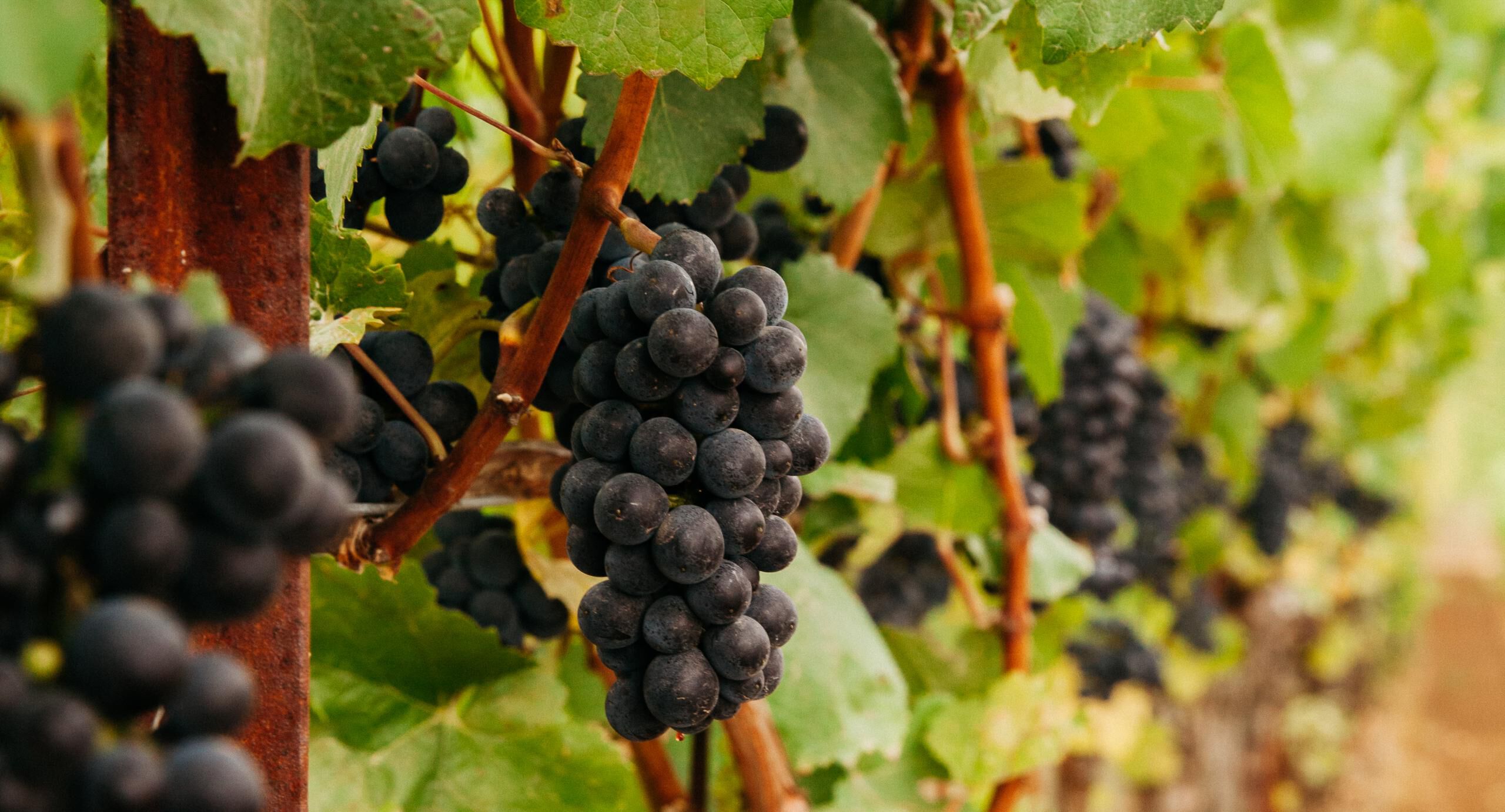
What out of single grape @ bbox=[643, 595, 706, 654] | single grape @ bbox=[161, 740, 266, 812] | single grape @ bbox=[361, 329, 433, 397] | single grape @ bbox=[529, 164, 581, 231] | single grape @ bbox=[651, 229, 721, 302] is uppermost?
single grape @ bbox=[651, 229, 721, 302]

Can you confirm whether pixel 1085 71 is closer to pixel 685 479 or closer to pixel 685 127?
pixel 685 127

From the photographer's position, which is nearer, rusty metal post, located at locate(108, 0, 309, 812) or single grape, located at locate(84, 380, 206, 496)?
single grape, located at locate(84, 380, 206, 496)

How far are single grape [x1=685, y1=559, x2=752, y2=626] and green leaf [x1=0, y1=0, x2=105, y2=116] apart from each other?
331 mm

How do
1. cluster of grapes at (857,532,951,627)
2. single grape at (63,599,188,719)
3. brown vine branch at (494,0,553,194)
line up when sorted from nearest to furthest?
single grape at (63,599,188,719) < brown vine branch at (494,0,553,194) < cluster of grapes at (857,532,951,627)

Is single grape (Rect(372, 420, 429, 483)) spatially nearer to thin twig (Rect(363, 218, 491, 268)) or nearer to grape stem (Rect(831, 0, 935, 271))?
thin twig (Rect(363, 218, 491, 268))

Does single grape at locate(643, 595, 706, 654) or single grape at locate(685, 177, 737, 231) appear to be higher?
single grape at locate(685, 177, 737, 231)

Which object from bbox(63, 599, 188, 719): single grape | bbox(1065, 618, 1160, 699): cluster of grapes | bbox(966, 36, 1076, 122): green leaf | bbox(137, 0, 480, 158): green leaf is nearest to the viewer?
bbox(63, 599, 188, 719): single grape

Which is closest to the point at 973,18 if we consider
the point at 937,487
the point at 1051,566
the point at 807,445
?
the point at 807,445

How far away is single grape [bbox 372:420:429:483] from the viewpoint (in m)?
0.64

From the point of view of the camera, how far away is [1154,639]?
8.80ft

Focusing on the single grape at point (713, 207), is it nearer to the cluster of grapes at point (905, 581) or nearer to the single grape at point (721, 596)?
the single grape at point (721, 596)

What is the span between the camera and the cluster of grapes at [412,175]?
0.66 metres

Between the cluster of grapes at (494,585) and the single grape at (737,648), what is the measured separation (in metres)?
0.34

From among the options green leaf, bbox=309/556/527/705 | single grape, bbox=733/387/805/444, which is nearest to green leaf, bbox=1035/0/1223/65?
single grape, bbox=733/387/805/444
